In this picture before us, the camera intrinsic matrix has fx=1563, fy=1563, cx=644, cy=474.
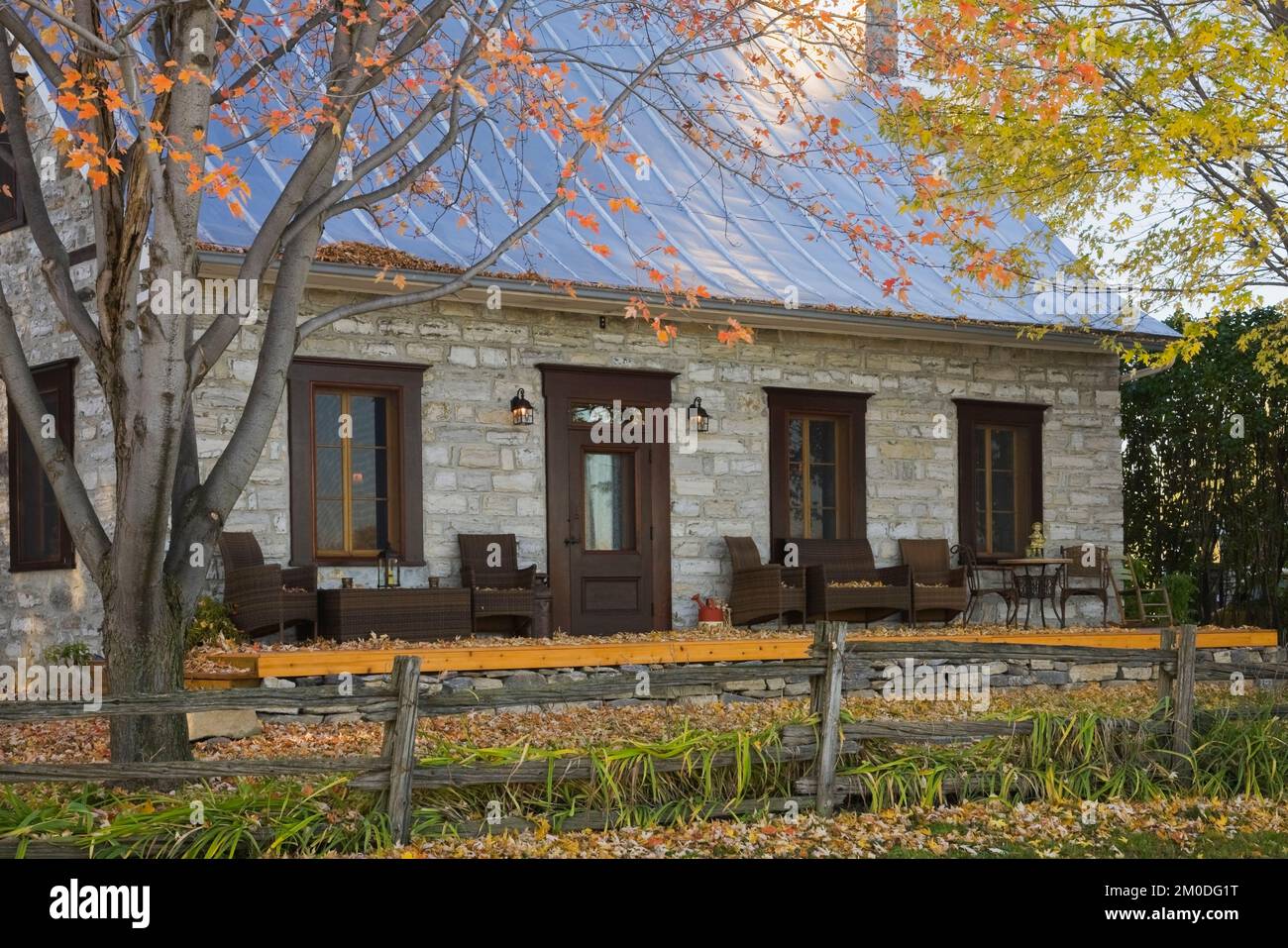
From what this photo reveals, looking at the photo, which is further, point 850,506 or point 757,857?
point 850,506

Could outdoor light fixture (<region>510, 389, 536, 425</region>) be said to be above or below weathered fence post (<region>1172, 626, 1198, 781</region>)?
above

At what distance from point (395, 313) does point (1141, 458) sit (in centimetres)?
1016

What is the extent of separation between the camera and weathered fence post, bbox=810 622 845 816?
22.3 feet

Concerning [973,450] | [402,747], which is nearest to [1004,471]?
[973,450]

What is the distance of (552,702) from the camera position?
6.57m

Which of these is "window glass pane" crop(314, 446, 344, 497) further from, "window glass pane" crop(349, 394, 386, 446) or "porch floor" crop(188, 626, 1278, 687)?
"porch floor" crop(188, 626, 1278, 687)

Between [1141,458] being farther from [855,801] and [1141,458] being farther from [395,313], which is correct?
[855,801]

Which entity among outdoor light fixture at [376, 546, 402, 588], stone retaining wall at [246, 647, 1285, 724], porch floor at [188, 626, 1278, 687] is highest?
outdoor light fixture at [376, 546, 402, 588]

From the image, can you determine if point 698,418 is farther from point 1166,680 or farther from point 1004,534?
point 1166,680

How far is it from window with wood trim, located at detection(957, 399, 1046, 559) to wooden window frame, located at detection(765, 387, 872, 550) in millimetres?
1187

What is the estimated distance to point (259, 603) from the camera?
1019cm

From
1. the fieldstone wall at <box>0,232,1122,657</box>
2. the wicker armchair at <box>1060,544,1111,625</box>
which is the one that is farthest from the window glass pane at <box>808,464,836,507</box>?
the wicker armchair at <box>1060,544,1111,625</box>
